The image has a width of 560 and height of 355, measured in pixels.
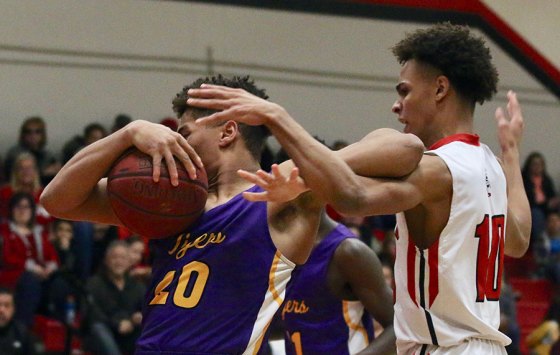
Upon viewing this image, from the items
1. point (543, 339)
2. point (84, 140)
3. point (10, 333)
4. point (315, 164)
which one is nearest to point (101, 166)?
point (315, 164)

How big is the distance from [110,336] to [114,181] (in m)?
6.03

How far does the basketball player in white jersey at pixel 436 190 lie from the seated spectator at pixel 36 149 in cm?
757

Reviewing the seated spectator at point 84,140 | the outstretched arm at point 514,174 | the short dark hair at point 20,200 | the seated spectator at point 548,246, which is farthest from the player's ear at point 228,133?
the seated spectator at point 548,246

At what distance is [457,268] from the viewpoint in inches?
152

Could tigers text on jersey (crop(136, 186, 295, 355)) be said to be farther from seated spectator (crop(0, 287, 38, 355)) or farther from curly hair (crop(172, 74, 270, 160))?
seated spectator (crop(0, 287, 38, 355))

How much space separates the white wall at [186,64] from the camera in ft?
41.5

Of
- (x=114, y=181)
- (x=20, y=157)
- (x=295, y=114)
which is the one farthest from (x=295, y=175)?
(x=295, y=114)

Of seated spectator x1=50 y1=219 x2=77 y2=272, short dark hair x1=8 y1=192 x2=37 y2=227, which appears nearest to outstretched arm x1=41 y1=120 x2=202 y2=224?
short dark hair x1=8 y1=192 x2=37 y2=227

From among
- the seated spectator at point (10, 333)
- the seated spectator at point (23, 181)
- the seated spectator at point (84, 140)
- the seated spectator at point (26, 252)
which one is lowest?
the seated spectator at point (10, 333)

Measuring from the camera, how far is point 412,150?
3635 millimetres

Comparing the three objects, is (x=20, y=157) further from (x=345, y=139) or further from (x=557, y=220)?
(x=557, y=220)

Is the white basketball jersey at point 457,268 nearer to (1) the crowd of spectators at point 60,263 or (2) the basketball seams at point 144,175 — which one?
(2) the basketball seams at point 144,175

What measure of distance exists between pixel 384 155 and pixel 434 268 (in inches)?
20.4

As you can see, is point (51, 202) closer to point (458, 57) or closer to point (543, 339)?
point (458, 57)
